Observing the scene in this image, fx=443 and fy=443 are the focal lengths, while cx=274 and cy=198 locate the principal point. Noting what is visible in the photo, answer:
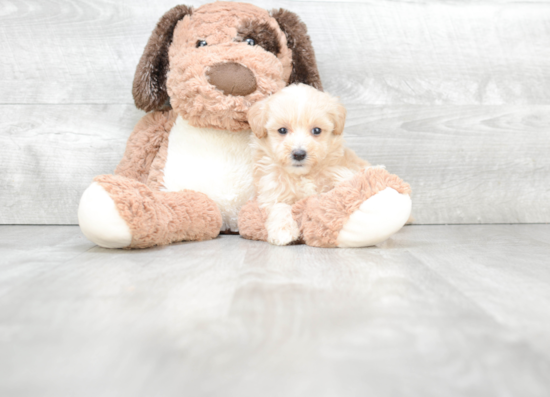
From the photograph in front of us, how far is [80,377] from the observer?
43 cm

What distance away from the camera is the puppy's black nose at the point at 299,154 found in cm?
100

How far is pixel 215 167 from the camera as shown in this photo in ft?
3.93

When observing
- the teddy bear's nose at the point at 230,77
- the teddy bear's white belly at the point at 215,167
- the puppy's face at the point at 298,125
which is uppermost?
the teddy bear's nose at the point at 230,77

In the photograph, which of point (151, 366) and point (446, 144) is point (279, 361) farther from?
point (446, 144)

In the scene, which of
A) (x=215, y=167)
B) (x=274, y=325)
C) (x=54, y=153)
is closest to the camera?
(x=274, y=325)

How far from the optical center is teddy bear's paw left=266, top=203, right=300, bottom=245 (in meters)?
1.02

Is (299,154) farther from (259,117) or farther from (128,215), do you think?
(128,215)

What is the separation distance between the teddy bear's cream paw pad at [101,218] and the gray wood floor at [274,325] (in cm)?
5

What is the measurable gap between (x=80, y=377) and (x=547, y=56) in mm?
1631

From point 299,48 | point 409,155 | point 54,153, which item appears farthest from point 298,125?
point 54,153

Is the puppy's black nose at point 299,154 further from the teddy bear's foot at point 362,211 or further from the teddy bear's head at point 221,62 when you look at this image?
the teddy bear's head at point 221,62

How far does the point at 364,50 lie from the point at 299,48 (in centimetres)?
31

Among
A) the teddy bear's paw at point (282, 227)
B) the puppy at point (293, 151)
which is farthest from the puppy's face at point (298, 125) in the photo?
the teddy bear's paw at point (282, 227)

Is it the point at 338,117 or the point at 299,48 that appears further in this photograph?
the point at 299,48
